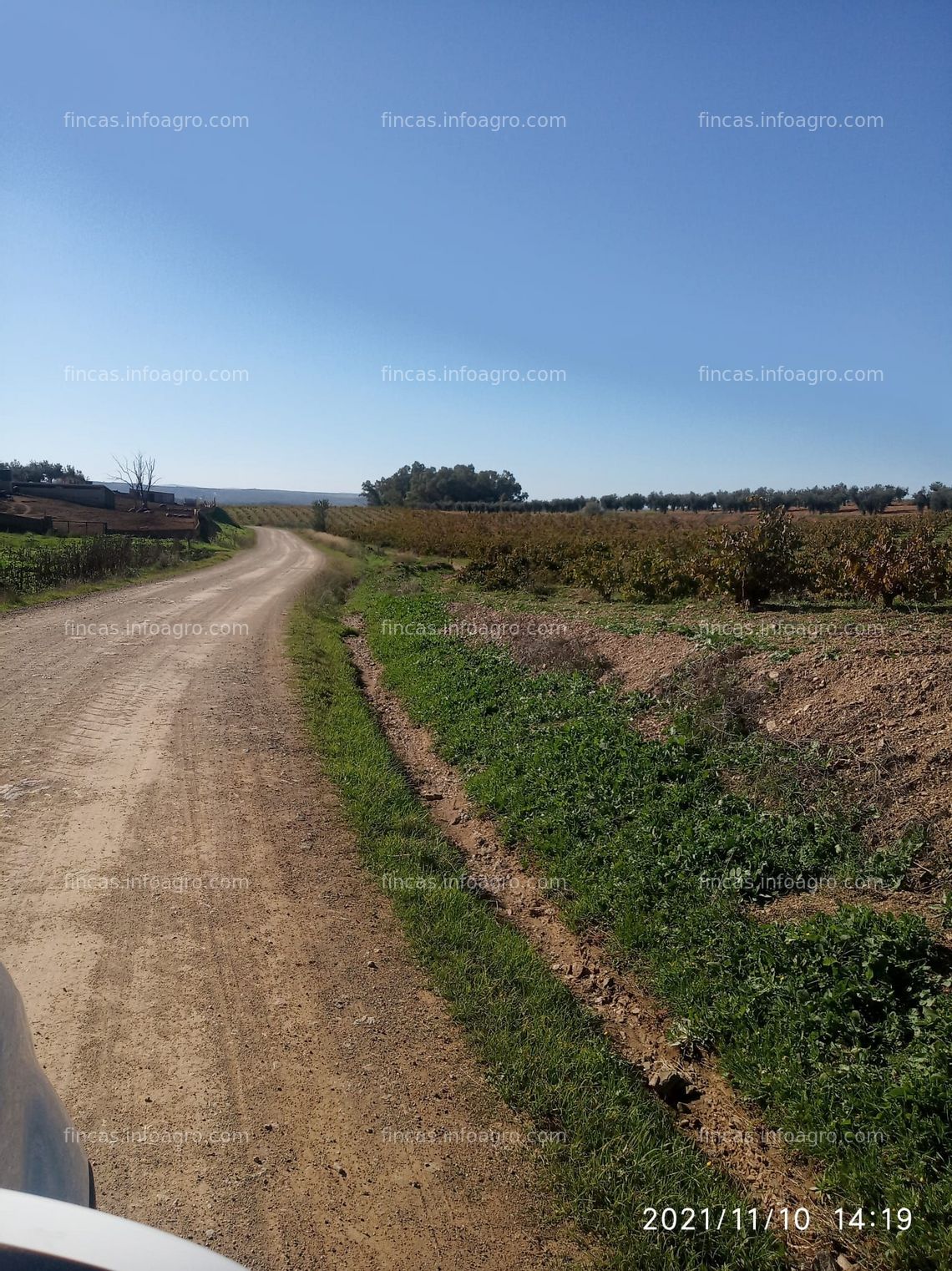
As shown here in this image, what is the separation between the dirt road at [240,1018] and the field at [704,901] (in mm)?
323

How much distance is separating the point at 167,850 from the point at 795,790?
14.9 ft

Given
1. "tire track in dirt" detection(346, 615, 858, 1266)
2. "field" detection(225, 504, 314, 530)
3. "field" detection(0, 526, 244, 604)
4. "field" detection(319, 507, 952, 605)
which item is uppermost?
"field" detection(225, 504, 314, 530)

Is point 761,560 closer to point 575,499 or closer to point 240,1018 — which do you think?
point 240,1018

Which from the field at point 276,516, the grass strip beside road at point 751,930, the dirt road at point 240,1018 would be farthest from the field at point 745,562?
the field at point 276,516

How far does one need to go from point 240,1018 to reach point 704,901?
279 centimetres

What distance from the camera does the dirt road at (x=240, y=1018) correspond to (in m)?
2.99

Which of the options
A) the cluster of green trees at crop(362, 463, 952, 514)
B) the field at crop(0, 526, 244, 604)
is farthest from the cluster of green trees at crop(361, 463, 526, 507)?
the field at crop(0, 526, 244, 604)

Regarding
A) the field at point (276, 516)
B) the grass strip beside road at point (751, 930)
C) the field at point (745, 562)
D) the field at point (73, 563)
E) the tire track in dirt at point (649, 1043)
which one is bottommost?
the tire track in dirt at point (649, 1043)

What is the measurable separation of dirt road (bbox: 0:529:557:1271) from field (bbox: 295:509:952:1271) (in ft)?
1.06

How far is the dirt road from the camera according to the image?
2.99m

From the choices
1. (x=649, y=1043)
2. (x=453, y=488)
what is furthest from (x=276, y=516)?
(x=649, y=1043)

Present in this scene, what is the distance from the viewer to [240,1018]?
404cm

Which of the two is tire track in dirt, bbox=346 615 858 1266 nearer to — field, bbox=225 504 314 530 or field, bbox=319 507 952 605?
field, bbox=319 507 952 605

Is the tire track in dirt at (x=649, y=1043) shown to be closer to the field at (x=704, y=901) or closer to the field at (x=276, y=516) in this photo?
the field at (x=704, y=901)
